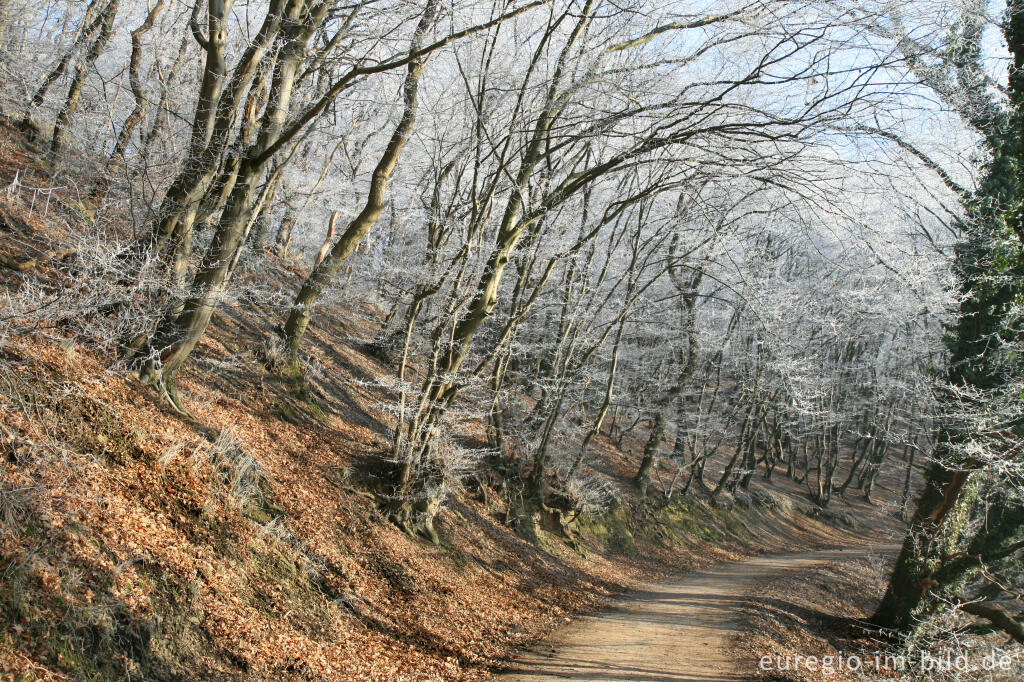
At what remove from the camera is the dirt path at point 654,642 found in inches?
252

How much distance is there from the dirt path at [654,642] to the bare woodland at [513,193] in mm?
2597

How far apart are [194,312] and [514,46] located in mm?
5653

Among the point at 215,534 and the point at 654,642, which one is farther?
the point at 654,642

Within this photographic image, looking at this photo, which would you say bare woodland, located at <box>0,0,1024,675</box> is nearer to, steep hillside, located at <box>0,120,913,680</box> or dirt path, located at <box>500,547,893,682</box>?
steep hillside, located at <box>0,120,913,680</box>

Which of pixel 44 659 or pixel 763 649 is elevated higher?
pixel 44 659

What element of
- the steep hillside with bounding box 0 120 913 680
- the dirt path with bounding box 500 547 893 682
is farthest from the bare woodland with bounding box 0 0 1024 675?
the dirt path with bounding box 500 547 893 682

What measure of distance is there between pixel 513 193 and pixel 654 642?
6079mm

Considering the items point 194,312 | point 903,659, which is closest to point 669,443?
point 903,659

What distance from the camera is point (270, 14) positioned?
623cm

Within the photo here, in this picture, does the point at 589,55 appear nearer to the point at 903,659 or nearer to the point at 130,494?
the point at 130,494

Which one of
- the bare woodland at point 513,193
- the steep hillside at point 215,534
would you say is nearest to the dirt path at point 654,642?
the steep hillside at point 215,534

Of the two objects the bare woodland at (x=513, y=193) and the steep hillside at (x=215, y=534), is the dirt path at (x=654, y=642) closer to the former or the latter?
the steep hillside at (x=215, y=534)

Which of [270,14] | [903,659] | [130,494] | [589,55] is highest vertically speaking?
[589,55]

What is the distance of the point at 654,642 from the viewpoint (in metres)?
7.57
